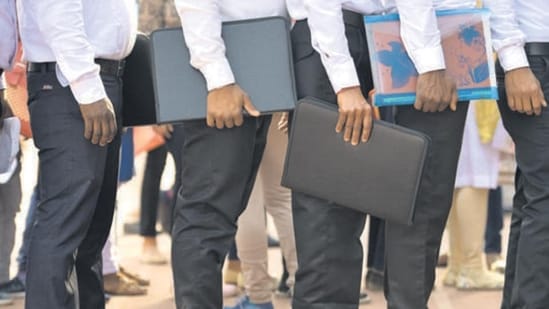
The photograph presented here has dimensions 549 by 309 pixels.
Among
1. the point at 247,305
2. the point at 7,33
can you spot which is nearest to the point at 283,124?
the point at 247,305

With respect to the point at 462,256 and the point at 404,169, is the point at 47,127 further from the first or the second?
the point at 462,256

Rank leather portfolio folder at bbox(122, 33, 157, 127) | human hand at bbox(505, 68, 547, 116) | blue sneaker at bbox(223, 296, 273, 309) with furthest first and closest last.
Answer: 1. blue sneaker at bbox(223, 296, 273, 309)
2. leather portfolio folder at bbox(122, 33, 157, 127)
3. human hand at bbox(505, 68, 547, 116)

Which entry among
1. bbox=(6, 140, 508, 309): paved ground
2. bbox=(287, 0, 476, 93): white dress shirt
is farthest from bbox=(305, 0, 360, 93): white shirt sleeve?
bbox=(6, 140, 508, 309): paved ground

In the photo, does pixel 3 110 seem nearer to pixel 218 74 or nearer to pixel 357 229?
pixel 218 74

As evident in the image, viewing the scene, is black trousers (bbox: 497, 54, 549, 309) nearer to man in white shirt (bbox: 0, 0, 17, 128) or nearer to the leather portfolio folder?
the leather portfolio folder

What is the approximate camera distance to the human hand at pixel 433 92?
13.0 ft

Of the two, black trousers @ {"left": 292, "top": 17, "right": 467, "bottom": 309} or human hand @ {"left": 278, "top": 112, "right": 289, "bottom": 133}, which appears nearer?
black trousers @ {"left": 292, "top": 17, "right": 467, "bottom": 309}

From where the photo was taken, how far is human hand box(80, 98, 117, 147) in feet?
13.1

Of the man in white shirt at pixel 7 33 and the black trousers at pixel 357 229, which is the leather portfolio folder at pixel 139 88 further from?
the black trousers at pixel 357 229

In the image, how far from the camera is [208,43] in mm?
3906

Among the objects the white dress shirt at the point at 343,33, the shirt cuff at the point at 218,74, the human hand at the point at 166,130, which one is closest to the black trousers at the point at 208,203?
the shirt cuff at the point at 218,74

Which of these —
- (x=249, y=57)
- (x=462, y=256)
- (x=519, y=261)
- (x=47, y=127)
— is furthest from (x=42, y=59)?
(x=462, y=256)

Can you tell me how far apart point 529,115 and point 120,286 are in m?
2.47

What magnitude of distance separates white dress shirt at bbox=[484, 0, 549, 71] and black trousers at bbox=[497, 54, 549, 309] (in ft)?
0.30
